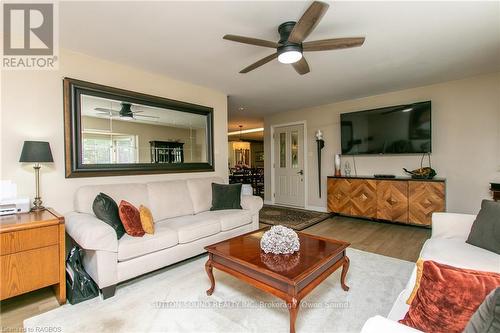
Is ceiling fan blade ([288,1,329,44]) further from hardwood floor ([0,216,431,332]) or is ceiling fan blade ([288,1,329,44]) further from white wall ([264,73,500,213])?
white wall ([264,73,500,213])

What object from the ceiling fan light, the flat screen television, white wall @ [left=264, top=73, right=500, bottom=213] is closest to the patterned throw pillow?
the ceiling fan light

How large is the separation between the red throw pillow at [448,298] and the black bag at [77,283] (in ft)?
7.66

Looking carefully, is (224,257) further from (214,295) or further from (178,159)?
(178,159)

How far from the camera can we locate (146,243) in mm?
2320

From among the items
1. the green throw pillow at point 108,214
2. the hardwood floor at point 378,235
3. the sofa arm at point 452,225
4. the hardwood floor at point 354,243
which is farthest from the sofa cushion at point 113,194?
the sofa arm at point 452,225

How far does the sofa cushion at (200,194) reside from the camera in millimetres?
3414

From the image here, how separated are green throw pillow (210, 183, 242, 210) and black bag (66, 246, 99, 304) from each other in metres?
1.65

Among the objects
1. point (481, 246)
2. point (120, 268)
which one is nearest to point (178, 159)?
point (120, 268)

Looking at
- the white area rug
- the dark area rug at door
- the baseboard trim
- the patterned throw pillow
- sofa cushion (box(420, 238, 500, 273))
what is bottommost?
the white area rug

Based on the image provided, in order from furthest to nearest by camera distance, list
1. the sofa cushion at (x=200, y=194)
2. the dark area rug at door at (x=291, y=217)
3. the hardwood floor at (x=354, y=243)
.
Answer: the dark area rug at door at (x=291, y=217)
the sofa cushion at (x=200, y=194)
the hardwood floor at (x=354, y=243)

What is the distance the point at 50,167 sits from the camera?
2570 mm

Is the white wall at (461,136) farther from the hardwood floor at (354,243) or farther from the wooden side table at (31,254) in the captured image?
the wooden side table at (31,254)

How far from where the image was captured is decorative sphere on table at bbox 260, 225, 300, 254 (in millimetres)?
1914

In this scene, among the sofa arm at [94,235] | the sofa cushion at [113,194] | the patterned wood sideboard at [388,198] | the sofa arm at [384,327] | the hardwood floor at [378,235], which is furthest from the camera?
the patterned wood sideboard at [388,198]
